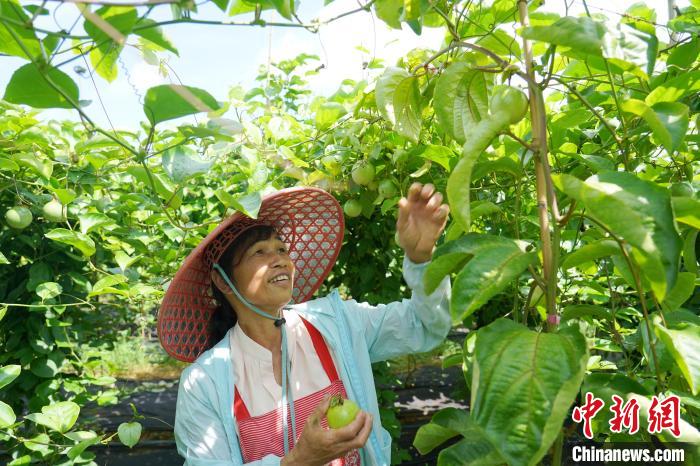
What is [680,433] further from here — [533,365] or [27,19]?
[27,19]

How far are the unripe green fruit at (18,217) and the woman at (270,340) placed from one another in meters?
0.73

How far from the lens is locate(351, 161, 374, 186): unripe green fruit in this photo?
1589 millimetres

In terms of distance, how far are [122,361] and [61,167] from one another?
4163 millimetres

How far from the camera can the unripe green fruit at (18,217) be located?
1.81 metres

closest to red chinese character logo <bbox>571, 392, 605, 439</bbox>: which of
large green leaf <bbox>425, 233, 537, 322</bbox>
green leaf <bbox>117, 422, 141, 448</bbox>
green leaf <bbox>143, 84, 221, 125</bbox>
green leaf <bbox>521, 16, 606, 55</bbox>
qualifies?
large green leaf <bbox>425, 233, 537, 322</bbox>

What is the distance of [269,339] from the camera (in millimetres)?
1405

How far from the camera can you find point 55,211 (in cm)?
175

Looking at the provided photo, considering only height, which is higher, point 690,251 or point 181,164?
point 181,164

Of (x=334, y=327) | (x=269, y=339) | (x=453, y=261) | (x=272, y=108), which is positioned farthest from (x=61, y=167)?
(x=453, y=261)

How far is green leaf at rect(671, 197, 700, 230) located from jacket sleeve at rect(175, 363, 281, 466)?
3.12 ft

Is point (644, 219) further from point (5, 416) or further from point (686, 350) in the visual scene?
point (5, 416)

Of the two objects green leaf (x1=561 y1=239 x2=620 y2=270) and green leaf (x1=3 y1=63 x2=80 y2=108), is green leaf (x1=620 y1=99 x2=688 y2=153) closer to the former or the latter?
green leaf (x1=561 y1=239 x2=620 y2=270)

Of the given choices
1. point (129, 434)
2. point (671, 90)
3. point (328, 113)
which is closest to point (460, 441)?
point (671, 90)

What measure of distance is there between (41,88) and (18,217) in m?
1.31
